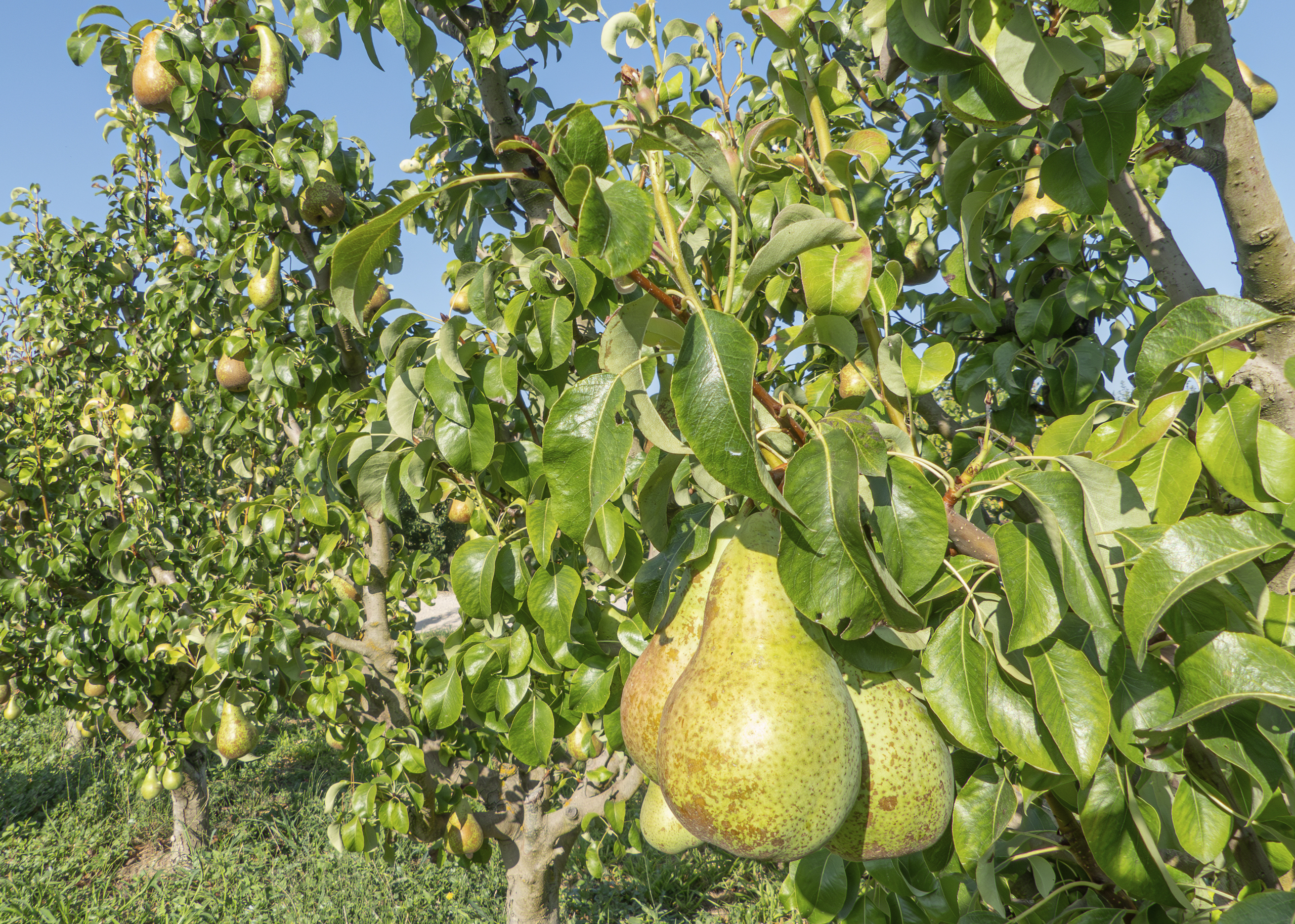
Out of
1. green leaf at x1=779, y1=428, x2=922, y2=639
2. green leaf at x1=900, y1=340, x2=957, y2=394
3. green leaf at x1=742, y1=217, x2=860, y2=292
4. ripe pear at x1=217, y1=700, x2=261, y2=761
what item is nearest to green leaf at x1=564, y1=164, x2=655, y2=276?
green leaf at x1=742, y1=217, x2=860, y2=292

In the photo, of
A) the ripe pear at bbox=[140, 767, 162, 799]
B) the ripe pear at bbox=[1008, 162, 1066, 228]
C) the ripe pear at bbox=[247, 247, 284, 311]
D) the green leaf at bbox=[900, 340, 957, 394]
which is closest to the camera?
the green leaf at bbox=[900, 340, 957, 394]

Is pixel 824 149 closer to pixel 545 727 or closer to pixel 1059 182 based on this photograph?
pixel 1059 182

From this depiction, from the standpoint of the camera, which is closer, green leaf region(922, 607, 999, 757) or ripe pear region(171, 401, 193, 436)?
green leaf region(922, 607, 999, 757)

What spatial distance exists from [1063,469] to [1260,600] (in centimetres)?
23

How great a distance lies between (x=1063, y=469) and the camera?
79cm

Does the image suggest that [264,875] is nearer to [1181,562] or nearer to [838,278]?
[838,278]

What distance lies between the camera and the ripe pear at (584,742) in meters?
2.26

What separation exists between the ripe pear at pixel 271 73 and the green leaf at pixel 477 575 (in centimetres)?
188

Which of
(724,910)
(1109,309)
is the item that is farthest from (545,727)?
(724,910)

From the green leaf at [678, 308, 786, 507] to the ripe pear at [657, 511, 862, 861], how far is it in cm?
24

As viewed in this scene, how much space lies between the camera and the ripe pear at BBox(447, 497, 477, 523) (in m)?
2.36

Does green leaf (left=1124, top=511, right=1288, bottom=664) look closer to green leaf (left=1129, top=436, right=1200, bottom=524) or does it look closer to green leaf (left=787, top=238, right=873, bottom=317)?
green leaf (left=1129, top=436, right=1200, bottom=524)

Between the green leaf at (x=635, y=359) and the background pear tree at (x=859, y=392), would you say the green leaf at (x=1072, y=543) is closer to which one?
the background pear tree at (x=859, y=392)

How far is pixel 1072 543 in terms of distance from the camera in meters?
0.73
